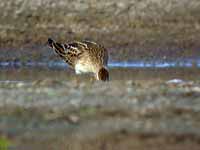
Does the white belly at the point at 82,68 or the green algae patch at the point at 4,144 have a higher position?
the white belly at the point at 82,68

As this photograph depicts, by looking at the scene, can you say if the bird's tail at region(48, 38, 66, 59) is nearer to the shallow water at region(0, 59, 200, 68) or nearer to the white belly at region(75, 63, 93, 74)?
the white belly at region(75, 63, 93, 74)

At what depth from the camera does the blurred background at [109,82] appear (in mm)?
11086

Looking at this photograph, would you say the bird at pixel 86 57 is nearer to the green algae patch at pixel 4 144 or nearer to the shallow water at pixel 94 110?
the shallow water at pixel 94 110

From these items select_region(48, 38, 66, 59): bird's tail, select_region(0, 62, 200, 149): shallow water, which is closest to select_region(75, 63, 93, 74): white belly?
select_region(48, 38, 66, 59): bird's tail

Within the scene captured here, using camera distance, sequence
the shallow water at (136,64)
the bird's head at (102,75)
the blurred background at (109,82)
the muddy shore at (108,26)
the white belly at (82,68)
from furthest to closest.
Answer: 1. the muddy shore at (108,26)
2. the shallow water at (136,64)
3. the white belly at (82,68)
4. the bird's head at (102,75)
5. the blurred background at (109,82)

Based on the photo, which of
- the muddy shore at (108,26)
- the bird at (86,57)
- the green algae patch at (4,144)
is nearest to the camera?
the green algae patch at (4,144)

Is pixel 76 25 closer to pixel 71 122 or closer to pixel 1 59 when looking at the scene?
pixel 1 59

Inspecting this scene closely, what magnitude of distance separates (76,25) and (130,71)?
386cm

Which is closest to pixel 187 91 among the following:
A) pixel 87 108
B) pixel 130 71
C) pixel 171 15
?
pixel 87 108

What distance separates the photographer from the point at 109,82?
50.3ft

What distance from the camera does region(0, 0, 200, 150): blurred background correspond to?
11086mm

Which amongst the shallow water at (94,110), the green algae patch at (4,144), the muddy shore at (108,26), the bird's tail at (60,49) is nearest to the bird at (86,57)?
the bird's tail at (60,49)

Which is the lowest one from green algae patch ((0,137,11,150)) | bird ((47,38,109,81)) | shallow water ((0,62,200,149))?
green algae patch ((0,137,11,150))

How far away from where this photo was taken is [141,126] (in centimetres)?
1137
